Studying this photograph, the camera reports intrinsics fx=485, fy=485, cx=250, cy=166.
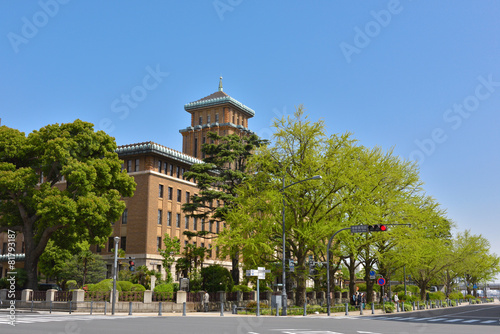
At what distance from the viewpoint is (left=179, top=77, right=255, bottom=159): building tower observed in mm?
105500

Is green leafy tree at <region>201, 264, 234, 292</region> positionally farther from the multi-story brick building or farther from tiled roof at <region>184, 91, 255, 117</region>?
tiled roof at <region>184, 91, 255, 117</region>

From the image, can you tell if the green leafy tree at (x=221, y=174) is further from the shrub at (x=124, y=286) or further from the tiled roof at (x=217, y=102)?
the tiled roof at (x=217, y=102)

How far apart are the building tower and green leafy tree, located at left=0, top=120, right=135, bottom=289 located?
60119 millimetres

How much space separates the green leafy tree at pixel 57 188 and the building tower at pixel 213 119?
6012cm

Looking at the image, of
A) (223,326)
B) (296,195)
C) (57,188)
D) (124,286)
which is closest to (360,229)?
(296,195)

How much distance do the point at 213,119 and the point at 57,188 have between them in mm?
69516

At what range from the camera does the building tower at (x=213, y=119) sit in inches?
4154

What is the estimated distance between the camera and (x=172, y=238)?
67.2 metres

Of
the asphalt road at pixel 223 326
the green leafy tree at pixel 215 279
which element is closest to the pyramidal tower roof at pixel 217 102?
the green leafy tree at pixel 215 279

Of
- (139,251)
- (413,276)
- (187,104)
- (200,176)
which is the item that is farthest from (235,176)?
(187,104)

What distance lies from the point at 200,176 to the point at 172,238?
2223cm

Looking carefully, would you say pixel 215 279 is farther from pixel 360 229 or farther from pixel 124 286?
pixel 360 229

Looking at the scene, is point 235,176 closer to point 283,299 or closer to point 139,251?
point 283,299

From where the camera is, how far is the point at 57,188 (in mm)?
39500
